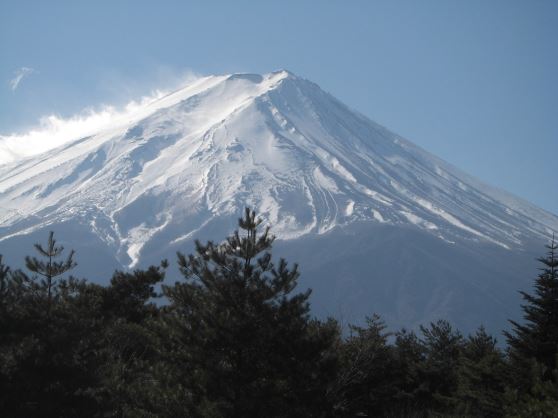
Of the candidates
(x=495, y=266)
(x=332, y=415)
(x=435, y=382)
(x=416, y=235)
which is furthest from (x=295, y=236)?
(x=332, y=415)

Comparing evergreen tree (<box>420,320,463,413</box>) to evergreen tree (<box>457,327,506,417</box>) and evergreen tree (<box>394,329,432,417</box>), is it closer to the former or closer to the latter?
evergreen tree (<box>394,329,432,417</box>)

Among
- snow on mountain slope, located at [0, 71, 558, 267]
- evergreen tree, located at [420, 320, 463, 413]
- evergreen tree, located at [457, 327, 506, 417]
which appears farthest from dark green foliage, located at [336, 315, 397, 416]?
snow on mountain slope, located at [0, 71, 558, 267]

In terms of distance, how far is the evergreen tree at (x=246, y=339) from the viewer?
1399 centimetres

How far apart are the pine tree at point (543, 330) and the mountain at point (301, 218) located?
367ft

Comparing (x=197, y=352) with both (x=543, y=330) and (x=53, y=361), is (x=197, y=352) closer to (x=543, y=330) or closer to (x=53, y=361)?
(x=53, y=361)

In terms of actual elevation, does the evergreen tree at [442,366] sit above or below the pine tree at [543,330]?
below

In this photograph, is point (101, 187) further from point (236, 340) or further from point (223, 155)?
point (236, 340)

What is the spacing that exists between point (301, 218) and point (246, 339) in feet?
486

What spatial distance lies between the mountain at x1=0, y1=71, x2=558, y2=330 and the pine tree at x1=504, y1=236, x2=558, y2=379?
11194 centimetres

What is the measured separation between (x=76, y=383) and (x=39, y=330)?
138 cm

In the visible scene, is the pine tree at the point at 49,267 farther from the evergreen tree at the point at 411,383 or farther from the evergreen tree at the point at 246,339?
the evergreen tree at the point at 411,383

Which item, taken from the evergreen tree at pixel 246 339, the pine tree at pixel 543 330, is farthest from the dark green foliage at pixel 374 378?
the evergreen tree at pixel 246 339

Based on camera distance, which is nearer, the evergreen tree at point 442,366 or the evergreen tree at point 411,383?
the evergreen tree at point 442,366

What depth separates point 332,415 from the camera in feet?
51.6
